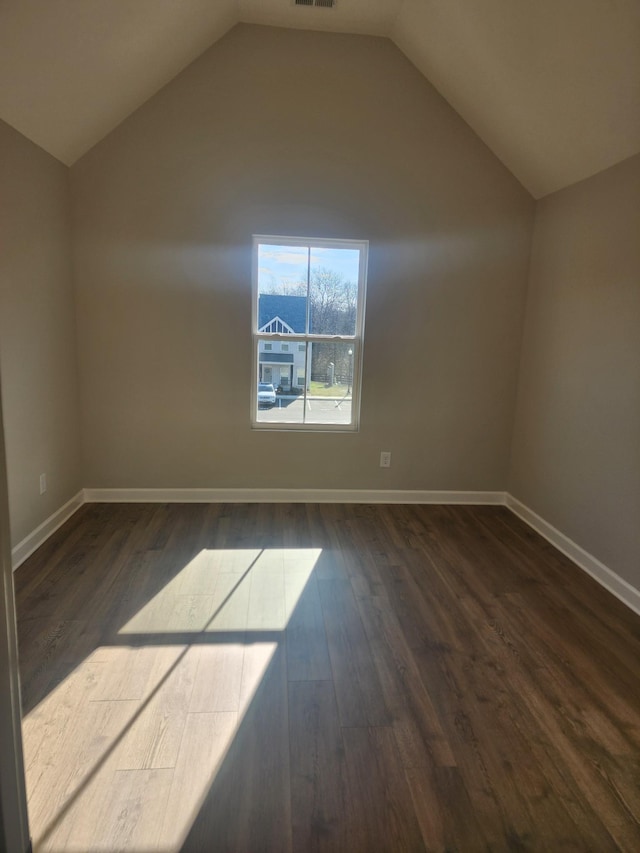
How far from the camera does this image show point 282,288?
12.4 ft

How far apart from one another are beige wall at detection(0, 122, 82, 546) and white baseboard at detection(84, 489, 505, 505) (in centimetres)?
40

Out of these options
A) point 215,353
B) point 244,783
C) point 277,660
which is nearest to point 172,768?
point 244,783

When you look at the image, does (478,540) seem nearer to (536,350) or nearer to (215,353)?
(536,350)

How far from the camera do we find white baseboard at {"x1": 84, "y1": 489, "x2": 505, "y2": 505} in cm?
387

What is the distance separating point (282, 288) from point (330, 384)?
2.75ft

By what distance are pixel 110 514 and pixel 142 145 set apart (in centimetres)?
265

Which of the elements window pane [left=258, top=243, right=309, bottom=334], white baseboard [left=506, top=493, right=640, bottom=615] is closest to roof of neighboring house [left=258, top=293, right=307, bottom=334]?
window pane [left=258, top=243, right=309, bottom=334]

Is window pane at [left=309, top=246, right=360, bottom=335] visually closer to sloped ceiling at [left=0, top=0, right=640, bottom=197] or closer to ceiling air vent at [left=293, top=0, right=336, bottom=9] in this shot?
sloped ceiling at [left=0, top=0, right=640, bottom=197]

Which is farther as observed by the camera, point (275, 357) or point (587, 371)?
point (275, 357)

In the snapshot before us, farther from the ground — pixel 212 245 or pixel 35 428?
pixel 212 245

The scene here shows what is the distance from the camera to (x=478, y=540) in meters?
3.46

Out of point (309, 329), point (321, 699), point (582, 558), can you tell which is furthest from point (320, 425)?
point (321, 699)

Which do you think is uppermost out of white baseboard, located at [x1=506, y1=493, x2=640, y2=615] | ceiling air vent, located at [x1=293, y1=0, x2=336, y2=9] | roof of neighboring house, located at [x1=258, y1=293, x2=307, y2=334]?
ceiling air vent, located at [x1=293, y1=0, x2=336, y2=9]

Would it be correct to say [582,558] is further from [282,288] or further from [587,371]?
[282,288]
